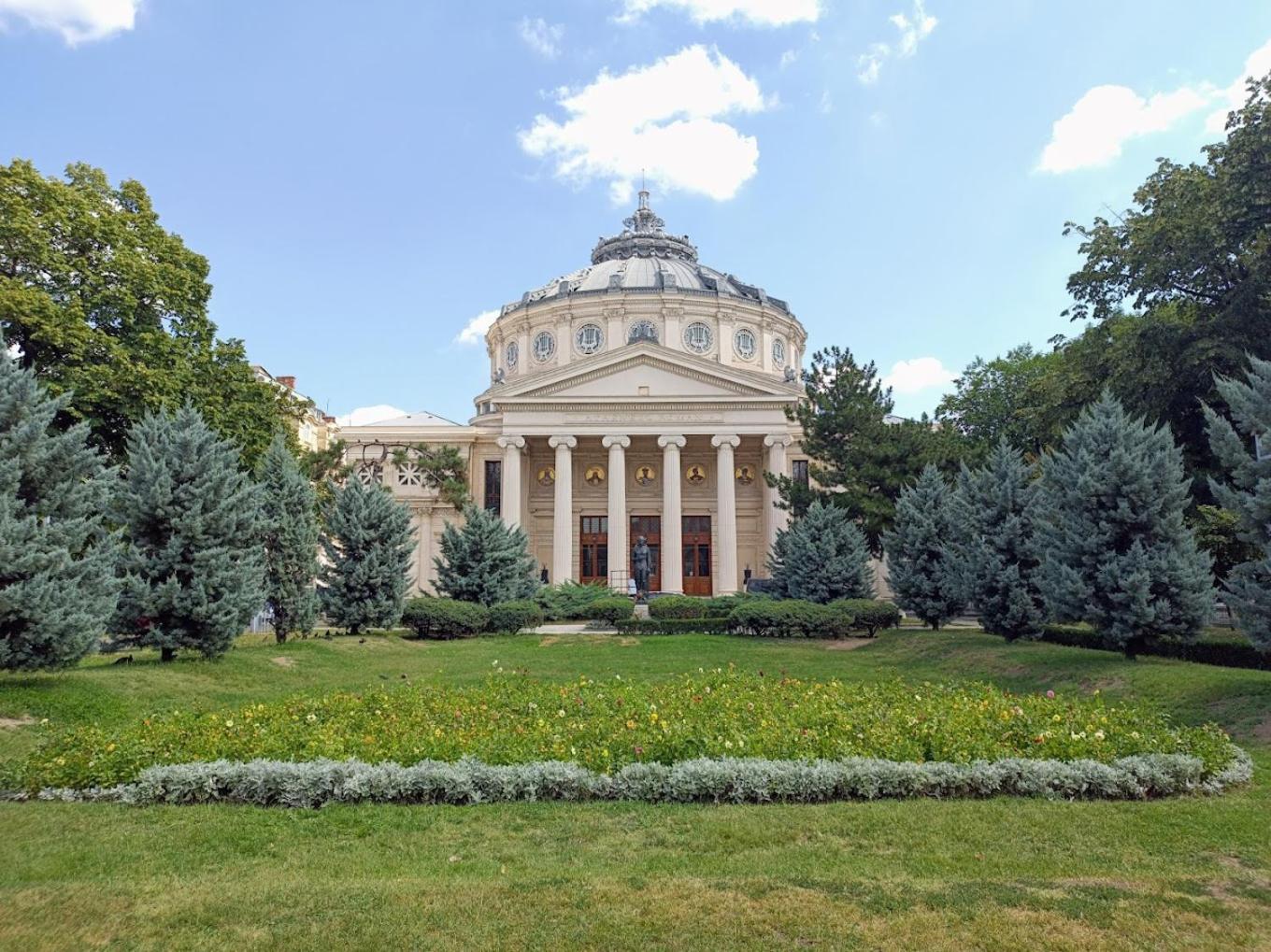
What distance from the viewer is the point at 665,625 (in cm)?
3002

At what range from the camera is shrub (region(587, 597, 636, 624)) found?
3075cm

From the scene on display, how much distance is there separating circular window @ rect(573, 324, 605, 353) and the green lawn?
5045 centimetres

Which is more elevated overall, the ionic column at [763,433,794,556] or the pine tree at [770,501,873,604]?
the ionic column at [763,433,794,556]

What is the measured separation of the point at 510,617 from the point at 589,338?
31.7m

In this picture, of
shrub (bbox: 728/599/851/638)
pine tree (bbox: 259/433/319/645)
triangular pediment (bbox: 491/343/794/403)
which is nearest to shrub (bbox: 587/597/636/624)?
shrub (bbox: 728/599/851/638)

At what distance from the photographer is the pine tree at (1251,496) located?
13148mm

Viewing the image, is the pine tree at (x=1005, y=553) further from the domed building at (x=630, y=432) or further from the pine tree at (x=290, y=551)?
the domed building at (x=630, y=432)

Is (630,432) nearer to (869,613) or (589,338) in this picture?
(589,338)

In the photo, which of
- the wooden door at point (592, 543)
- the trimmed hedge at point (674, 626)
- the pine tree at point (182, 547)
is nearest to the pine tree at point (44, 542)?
the pine tree at point (182, 547)

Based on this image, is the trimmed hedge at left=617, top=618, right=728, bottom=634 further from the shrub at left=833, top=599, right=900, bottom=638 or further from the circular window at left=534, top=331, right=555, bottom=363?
the circular window at left=534, top=331, right=555, bottom=363

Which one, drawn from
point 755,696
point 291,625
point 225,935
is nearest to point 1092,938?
point 225,935

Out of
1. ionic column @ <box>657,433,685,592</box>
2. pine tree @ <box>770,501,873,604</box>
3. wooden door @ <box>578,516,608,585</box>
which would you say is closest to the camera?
pine tree @ <box>770,501,873,604</box>

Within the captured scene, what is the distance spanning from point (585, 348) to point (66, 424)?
35855 mm

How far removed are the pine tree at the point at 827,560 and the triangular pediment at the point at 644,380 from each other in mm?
17550
